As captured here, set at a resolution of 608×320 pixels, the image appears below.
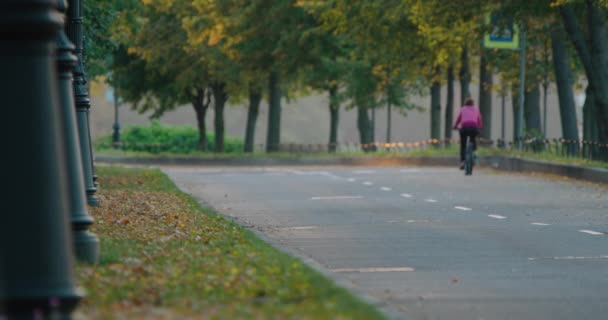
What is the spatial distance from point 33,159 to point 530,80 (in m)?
42.3

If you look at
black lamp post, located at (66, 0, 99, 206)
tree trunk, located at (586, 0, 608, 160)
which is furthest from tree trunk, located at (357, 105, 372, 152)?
black lamp post, located at (66, 0, 99, 206)

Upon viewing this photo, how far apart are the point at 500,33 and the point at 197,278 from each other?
90.0 feet

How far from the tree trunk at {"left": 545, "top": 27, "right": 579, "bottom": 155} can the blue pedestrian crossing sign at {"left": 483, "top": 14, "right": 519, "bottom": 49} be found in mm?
1142

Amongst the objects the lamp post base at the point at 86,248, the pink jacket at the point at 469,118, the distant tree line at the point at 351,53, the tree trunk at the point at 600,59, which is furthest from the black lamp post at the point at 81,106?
the tree trunk at the point at 600,59

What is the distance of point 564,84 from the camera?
38.1 m

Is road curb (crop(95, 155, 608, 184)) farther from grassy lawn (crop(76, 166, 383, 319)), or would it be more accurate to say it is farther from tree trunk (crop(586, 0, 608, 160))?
grassy lawn (crop(76, 166, 383, 319))

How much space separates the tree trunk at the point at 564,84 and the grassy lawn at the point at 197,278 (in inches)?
911

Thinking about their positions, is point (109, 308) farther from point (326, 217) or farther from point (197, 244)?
point (326, 217)

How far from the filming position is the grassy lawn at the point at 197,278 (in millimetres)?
7641

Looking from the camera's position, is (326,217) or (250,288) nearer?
(250,288)

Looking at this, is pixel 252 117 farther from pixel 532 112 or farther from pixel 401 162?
pixel 532 112

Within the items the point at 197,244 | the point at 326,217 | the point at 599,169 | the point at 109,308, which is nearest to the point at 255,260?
the point at 197,244

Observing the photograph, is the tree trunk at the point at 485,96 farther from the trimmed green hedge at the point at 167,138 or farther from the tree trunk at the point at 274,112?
the trimmed green hedge at the point at 167,138

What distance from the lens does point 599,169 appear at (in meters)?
30.0
